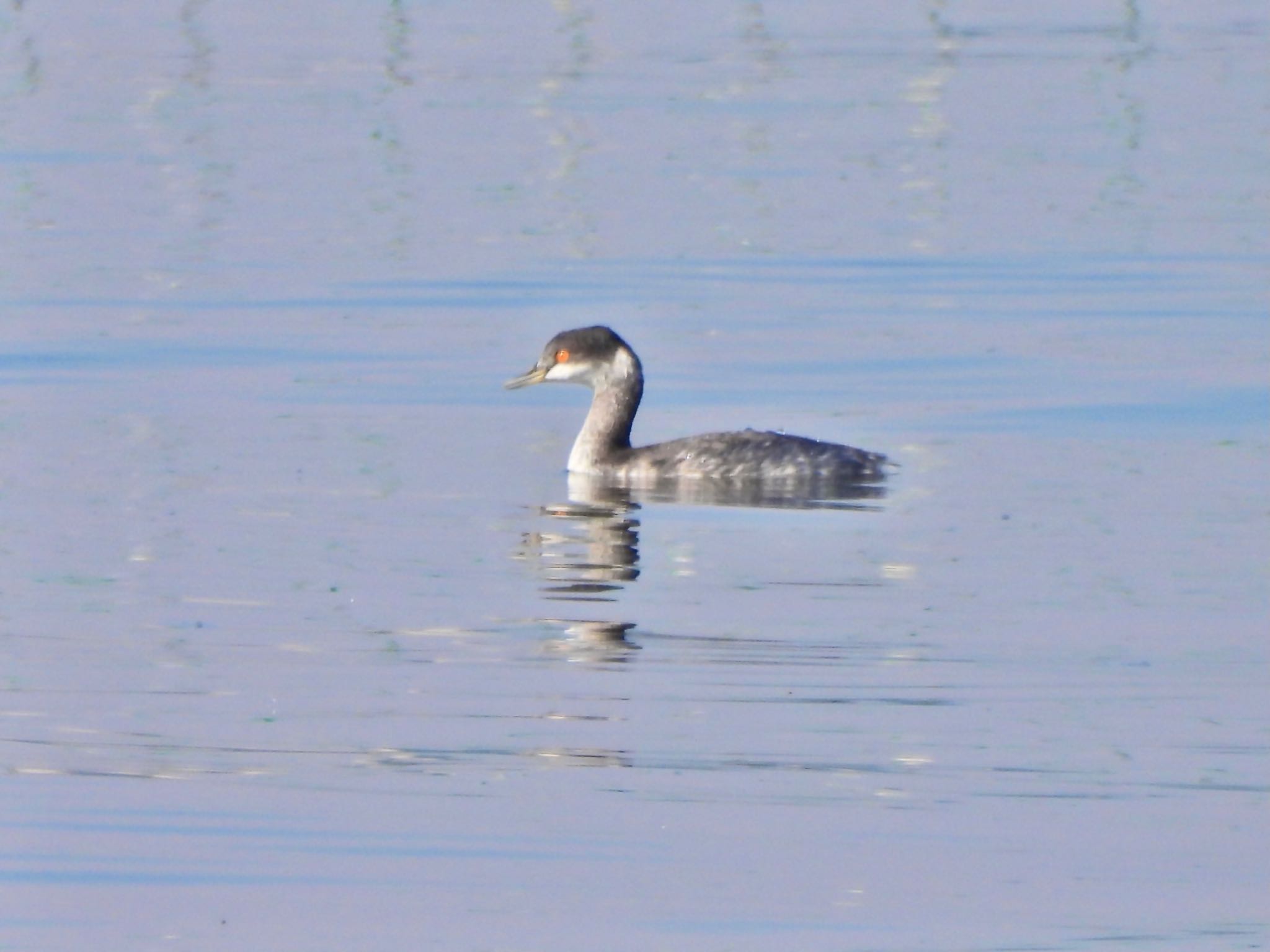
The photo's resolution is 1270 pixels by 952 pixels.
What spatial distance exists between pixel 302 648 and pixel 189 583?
1.35 metres

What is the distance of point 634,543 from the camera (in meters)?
12.5

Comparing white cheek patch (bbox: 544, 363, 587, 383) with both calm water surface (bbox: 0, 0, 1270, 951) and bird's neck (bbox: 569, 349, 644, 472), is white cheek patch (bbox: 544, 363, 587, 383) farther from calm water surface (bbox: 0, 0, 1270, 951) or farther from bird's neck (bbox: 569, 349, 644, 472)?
calm water surface (bbox: 0, 0, 1270, 951)

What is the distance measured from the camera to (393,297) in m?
20.2

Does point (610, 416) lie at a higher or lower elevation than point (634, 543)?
higher

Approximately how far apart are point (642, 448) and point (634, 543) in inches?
86.5

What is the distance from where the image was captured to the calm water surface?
24.0ft

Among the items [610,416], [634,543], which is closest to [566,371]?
[610,416]

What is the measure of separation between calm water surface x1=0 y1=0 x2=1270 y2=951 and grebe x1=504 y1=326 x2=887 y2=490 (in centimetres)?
35

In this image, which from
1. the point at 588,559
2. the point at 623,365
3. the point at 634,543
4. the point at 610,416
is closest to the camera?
the point at 588,559

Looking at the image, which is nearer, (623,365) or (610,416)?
(610,416)

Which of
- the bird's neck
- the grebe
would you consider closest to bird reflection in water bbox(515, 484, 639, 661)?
the grebe

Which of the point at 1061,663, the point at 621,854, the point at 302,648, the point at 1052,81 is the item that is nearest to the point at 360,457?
the point at 302,648

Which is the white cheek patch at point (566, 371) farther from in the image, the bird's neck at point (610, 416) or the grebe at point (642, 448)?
the bird's neck at point (610, 416)

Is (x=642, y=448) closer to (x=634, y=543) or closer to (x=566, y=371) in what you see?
(x=566, y=371)
